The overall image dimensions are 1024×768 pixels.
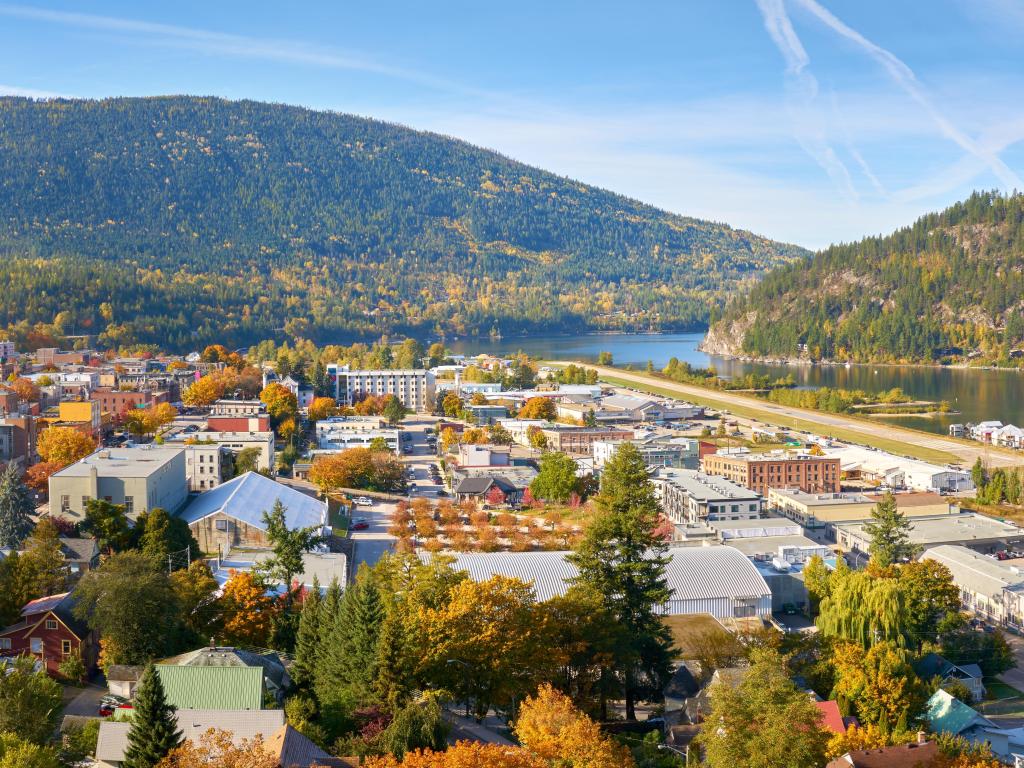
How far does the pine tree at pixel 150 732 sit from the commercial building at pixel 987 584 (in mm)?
16960

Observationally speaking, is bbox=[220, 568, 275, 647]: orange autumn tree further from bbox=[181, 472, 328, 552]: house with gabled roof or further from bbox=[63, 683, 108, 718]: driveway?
bbox=[181, 472, 328, 552]: house with gabled roof

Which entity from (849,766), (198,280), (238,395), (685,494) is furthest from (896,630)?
(198,280)

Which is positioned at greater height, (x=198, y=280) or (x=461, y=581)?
(x=198, y=280)

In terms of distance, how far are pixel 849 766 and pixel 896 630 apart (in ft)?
Answer: 21.2

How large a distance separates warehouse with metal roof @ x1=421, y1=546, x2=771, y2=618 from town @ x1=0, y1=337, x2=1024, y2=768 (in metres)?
0.06

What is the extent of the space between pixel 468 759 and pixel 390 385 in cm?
4768

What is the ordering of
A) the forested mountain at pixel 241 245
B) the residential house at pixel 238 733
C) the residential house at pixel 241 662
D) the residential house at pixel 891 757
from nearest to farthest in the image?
the residential house at pixel 238 733
the residential house at pixel 891 757
the residential house at pixel 241 662
the forested mountain at pixel 241 245

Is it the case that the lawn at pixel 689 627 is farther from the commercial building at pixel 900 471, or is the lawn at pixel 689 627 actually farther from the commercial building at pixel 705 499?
the commercial building at pixel 900 471

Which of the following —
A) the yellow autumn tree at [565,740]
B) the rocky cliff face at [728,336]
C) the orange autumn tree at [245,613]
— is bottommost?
the orange autumn tree at [245,613]

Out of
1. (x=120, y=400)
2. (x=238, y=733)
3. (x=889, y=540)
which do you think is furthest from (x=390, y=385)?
(x=238, y=733)

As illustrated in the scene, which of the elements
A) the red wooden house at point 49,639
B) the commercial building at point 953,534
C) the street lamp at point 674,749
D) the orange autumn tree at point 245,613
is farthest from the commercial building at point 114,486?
the commercial building at point 953,534

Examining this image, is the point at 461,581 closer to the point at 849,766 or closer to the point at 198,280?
the point at 849,766

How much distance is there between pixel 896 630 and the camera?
1691cm

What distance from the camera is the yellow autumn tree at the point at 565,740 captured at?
1004 centimetres
